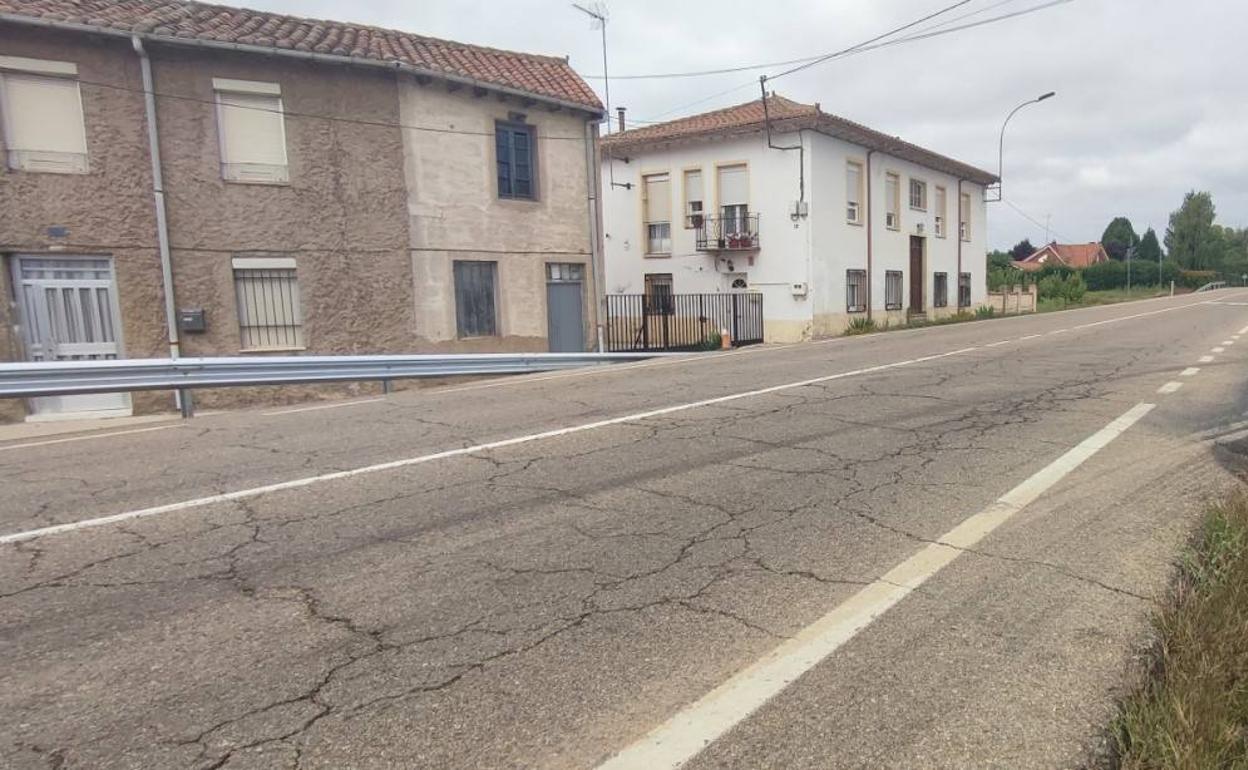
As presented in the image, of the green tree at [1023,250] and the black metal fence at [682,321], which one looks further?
the green tree at [1023,250]

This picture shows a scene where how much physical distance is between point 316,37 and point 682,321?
12661 millimetres

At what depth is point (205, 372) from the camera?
9.42 meters

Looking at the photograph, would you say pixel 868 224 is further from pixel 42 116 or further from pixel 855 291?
pixel 42 116

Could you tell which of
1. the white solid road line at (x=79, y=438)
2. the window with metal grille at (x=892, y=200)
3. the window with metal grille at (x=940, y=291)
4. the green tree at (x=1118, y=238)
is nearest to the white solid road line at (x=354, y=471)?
the white solid road line at (x=79, y=438)

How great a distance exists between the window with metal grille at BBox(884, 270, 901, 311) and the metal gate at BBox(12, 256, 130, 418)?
2429 centimetres

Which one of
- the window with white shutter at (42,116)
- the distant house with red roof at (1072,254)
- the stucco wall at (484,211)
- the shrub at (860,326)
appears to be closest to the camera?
the window with white shutter at (42,116)

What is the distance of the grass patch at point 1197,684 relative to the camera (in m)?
2.29

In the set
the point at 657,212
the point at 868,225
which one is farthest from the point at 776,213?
the point at 657,212

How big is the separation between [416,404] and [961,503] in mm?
6721

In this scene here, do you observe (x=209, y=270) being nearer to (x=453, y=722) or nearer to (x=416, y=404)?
(x=416, y=404)

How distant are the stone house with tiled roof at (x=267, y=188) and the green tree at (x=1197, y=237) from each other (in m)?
96.5

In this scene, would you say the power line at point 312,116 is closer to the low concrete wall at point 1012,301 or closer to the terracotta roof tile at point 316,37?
the terracotta roof tile at point 316,37

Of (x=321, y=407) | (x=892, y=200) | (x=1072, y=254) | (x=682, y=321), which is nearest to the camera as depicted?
(x=321, y=407)

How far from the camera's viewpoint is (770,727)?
253 cm
